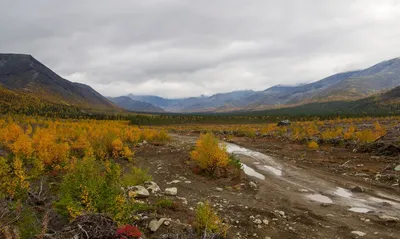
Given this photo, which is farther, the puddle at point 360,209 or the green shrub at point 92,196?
the puddle at point 360,209

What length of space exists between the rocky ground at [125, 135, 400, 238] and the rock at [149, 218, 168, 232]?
30mm

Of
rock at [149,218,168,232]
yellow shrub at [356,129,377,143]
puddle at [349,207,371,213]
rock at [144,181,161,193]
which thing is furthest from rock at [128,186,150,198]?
yellow shrub at [356,129,377,143]

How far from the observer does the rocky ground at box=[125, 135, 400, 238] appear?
9398 millimetres

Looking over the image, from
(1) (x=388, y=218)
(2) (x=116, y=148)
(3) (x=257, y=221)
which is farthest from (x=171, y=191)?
(2) (x=116, y=148)

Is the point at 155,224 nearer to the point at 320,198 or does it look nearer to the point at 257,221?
the point at 257,221

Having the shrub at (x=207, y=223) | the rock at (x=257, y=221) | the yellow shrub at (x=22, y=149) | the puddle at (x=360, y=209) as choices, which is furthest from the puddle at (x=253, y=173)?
the yellow shrub at (x=22, y=149)

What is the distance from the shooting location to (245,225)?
9.91 meters

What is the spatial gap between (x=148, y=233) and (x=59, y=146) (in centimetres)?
1242

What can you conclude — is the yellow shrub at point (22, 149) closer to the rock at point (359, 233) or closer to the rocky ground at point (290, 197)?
the rocky ground at point (290, 197)

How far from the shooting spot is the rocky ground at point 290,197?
9398 millimetres

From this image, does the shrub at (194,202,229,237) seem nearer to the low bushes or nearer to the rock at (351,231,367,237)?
the rock at (351,231,367,237)

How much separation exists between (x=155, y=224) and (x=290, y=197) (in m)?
7.55

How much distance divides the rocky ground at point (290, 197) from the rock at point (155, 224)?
1.2 inches

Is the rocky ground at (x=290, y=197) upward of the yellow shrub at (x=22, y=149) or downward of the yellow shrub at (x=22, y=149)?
downward
